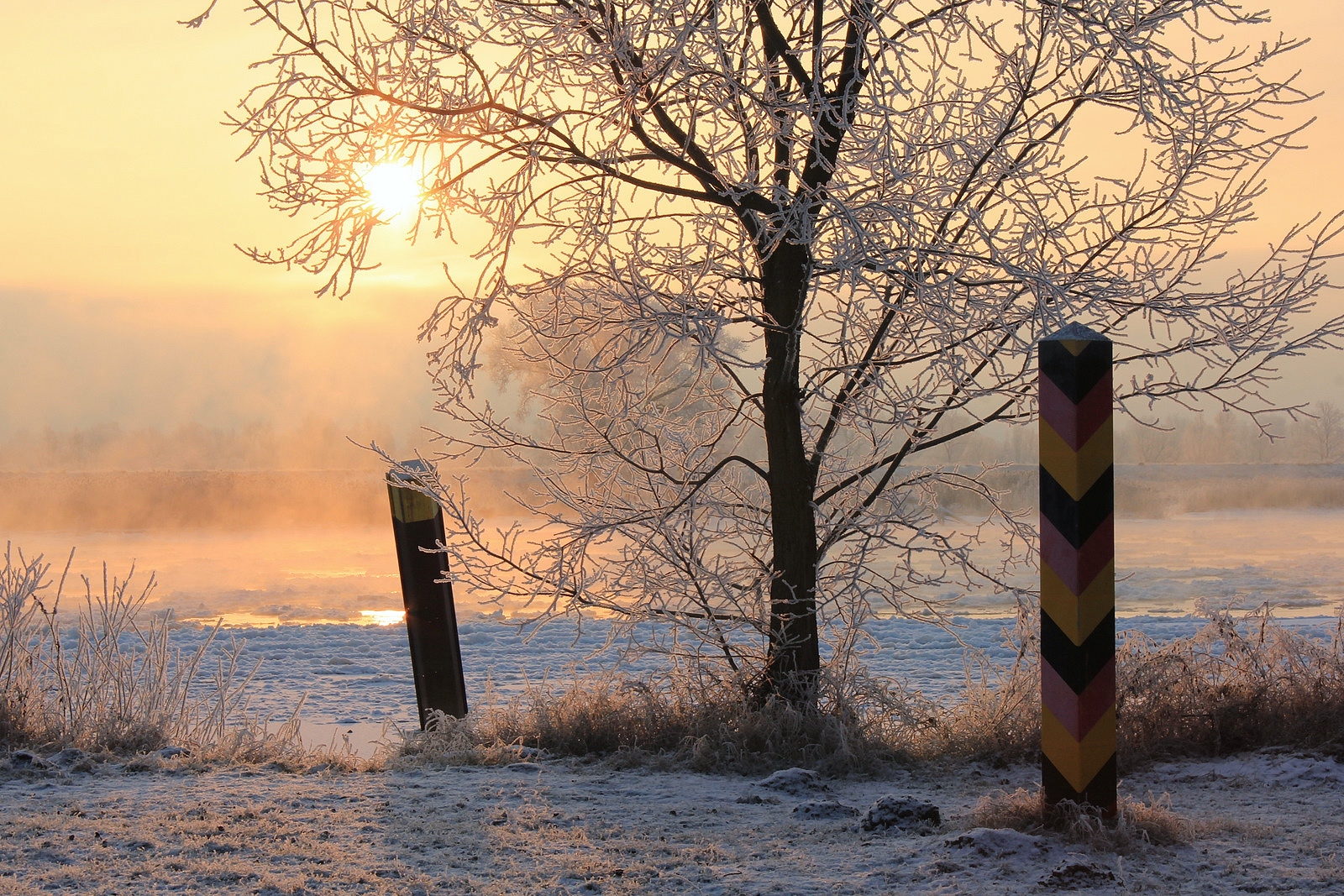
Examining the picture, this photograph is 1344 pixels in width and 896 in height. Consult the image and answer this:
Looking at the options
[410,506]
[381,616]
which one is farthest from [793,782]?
[381,616]

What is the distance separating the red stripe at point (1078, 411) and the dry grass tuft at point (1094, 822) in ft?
3.74

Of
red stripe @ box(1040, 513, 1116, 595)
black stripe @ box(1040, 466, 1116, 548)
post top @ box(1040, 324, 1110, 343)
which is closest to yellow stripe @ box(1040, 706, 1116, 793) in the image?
red stripe @ box(1040, 513, 1116, 595)

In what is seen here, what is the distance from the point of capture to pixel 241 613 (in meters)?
10.7

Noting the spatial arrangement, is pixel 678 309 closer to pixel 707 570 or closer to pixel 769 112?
pixel 769 112

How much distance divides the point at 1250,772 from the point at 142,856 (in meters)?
4.16

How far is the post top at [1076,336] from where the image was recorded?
3318 mm

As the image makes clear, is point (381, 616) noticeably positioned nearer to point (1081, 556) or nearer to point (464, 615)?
point (464, 615)

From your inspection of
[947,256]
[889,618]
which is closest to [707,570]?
[947,256]

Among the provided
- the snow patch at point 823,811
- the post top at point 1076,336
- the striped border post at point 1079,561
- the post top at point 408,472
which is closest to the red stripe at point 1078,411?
the striped border post at point 1079,561

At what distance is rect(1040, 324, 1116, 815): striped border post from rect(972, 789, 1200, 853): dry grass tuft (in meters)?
0.04

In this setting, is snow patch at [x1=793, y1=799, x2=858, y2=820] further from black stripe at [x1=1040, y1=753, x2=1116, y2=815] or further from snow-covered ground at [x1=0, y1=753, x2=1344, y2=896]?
black stripe at [x1=1040, y1=753, x2=1116, y2=815]

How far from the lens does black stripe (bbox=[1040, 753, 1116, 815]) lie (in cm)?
335

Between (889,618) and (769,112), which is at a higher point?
(769,112)

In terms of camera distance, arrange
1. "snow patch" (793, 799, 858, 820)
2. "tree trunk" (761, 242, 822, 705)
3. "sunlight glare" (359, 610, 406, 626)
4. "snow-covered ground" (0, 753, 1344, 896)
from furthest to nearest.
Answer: "sunlight glare" (359, 610, 406, 626), "tree trunk" (761, 242, 822, 705), "snow patch" (793, 799, 858, 820), "snow-covered ground" (0, 753, 1344, 896)
